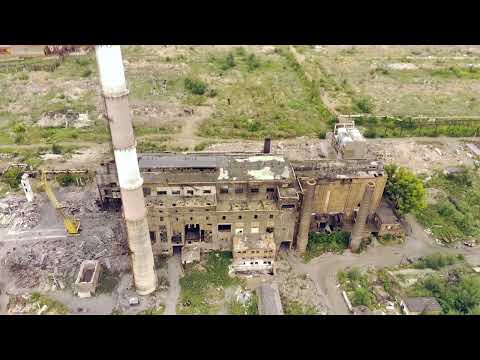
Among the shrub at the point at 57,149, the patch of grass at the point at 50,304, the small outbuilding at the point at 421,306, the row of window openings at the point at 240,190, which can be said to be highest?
the row of window openings at the point at 240,190

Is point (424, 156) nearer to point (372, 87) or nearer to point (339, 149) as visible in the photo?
point (339, 149)

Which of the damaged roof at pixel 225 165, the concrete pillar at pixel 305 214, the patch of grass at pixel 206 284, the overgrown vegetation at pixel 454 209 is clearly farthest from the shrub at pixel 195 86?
the overgrown vegetation at pixel 454 209

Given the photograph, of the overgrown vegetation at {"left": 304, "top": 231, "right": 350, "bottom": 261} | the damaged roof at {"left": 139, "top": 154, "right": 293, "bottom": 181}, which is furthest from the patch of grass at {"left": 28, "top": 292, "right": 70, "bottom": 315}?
the overgrown vegetation at {"left": 304, "top": 231, "right": 350, "bottom": 261}

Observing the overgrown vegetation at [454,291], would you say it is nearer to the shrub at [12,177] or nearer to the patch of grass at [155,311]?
the patch of grass at [155,311]

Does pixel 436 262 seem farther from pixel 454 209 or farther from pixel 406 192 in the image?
pixel 454 209

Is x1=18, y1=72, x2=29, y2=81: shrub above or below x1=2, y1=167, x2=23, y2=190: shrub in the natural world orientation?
above

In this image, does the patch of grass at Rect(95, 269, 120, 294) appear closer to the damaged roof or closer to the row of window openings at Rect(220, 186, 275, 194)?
the damaged roof
